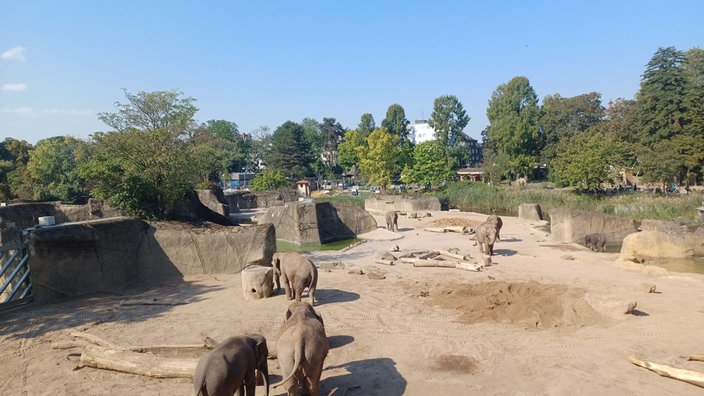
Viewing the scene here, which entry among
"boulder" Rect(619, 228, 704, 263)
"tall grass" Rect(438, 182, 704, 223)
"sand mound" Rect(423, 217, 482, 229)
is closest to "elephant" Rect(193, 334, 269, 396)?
"boulder" Rect(619, 228, 704, 263)

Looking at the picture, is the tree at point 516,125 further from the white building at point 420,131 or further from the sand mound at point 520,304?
the sand mound at point 520,304

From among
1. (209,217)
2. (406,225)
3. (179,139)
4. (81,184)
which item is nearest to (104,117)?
(179,139)

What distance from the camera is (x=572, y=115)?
6519 centimetres

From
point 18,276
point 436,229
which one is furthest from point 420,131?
point 18,276

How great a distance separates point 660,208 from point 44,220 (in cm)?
3562

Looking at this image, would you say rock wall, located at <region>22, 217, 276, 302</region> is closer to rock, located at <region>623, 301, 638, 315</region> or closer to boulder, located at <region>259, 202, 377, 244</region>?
boulder, located at <region>259, 202, 377, 244</region>

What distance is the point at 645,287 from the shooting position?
12.2 m

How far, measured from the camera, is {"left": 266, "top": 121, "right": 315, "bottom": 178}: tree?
75.0m

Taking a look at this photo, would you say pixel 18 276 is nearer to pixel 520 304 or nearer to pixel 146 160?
pixel 146 160

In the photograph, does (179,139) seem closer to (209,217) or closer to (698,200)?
(209,217)

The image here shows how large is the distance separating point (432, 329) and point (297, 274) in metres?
3.67

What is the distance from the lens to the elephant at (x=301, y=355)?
586 cm

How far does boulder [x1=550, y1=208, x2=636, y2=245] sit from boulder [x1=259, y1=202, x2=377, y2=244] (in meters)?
11.5

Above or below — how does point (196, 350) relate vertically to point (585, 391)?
above
